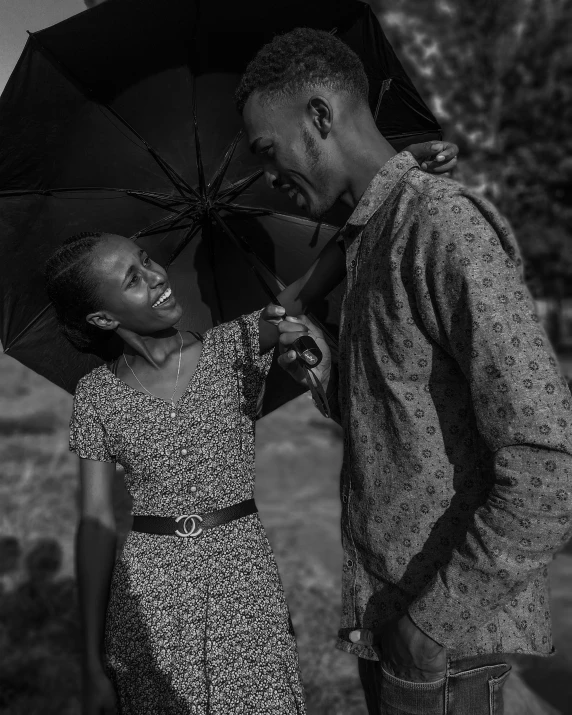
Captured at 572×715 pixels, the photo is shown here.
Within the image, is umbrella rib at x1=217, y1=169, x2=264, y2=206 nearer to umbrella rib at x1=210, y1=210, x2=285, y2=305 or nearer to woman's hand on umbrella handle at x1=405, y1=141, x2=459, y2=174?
umbrella rib at x1=210, y1=210, x2=285, y2=305

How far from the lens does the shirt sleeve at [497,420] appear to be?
1255 millimetres

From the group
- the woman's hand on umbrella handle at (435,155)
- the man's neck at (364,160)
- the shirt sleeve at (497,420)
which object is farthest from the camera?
the woman's hand on umbrella handle at (435,155)

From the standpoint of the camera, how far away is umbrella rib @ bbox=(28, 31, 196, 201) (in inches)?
86.9

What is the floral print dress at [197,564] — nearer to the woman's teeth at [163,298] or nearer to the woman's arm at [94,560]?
the woman's arm at [94,560]

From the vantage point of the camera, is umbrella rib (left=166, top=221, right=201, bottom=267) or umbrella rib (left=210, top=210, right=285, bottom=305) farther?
umbrella rib (left=166, top=221, right=201, bottom=267)

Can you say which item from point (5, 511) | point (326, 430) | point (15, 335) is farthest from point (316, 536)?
point (15, 335)

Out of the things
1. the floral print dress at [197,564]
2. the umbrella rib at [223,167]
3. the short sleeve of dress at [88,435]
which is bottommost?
the floral print dress at [197,564]

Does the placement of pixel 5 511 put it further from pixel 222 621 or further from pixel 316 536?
pixel 222 621

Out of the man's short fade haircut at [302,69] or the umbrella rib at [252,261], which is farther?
the umbrella rib at [252,261]

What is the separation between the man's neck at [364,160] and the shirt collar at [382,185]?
0.07 metres

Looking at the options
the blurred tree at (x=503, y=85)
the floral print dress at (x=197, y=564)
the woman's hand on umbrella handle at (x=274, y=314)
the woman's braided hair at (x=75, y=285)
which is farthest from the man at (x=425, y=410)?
the blurred tree at (x=503, y=85)

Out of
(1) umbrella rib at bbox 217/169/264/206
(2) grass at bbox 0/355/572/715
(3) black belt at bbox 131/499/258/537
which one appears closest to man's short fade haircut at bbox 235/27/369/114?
(1) umbrella rib at bbox 217/169/264/206

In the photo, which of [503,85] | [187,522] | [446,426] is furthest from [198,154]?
[503,85]

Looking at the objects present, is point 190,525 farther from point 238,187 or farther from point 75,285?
point 238,187
